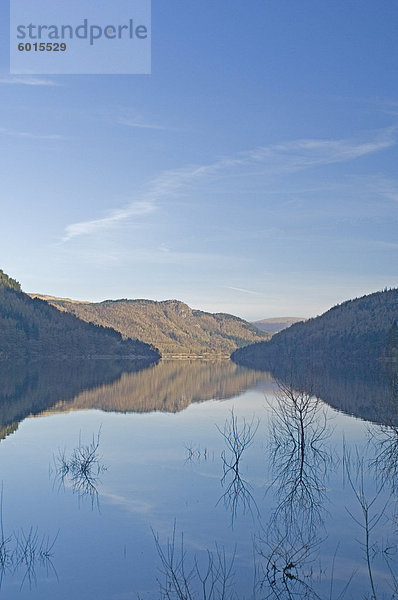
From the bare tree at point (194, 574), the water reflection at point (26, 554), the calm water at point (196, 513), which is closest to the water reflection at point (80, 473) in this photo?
the calm water at point (196, 513)

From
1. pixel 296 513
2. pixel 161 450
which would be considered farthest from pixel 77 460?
A: pixel 296 513

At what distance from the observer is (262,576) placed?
50.5 ft

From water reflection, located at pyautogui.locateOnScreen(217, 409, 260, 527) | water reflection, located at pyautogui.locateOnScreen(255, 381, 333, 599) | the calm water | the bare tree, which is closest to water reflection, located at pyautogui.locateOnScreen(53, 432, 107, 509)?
the calm water

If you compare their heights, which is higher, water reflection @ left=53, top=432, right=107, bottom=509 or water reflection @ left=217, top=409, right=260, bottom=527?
water reflection @ left=53, top=432, right=107, bottom=509

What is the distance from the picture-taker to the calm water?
1523cm

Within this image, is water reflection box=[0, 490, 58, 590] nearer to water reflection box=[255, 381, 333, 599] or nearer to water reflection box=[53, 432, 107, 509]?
water reflection box=[53, 432, 107, 509]

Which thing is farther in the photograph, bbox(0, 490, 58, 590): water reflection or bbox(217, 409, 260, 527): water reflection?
bbox(217, 409, 260, 527): water reflection

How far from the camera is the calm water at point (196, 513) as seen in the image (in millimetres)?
15227

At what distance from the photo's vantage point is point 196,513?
21188 millimetres

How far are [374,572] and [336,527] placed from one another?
3.83 metres

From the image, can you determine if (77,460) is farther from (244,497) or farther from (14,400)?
(14,400)

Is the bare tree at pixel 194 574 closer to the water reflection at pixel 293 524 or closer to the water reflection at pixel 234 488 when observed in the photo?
the water reflection at pixel 293 524

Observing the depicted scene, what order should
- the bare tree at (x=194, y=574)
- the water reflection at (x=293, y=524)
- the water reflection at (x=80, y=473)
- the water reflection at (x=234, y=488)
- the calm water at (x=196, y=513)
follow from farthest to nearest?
the water reflection at (x=80, y=473) → the water reflection at (x=234, y=488) → the calm water at (x=196, y=513) → the water reflection at (x=293, y=524) → the bare tree at (x=194, y=574)

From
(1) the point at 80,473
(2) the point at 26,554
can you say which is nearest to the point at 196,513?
(2) the point at 26,554
